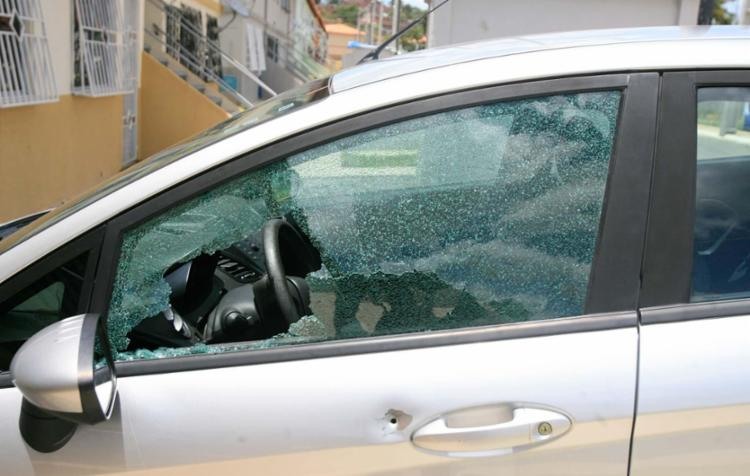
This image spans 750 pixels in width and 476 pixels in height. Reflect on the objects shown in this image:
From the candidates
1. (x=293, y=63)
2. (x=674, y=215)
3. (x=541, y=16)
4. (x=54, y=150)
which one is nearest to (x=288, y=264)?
(x=674, y=215)

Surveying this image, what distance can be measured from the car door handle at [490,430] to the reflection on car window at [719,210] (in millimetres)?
423

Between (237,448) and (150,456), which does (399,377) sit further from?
(150,456)

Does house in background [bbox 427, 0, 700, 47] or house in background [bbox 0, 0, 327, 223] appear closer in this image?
house in background [bbox 0, 0, 327, 223]

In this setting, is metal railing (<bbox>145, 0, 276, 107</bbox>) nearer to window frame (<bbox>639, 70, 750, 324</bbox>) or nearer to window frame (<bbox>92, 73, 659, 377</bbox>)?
window frame (<bbox>92, 73, 659, 377</bbox>)

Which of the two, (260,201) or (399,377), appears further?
(260,201)

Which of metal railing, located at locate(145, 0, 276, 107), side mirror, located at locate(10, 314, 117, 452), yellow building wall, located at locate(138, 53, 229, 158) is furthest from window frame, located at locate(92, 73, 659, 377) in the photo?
metal railing, located at locate(145, 0, 276, 107)

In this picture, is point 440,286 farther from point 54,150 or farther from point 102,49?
point 102,49

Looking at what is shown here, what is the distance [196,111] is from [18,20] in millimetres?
6270

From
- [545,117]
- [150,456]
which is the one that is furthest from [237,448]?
[545,117]

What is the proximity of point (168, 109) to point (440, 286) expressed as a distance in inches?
481

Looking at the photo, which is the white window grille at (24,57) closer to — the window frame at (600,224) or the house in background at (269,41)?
the house in background at (269,41)

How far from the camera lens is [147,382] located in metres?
1.69

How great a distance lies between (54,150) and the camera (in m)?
8.25

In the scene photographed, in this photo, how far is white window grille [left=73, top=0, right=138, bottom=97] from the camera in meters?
8.90
